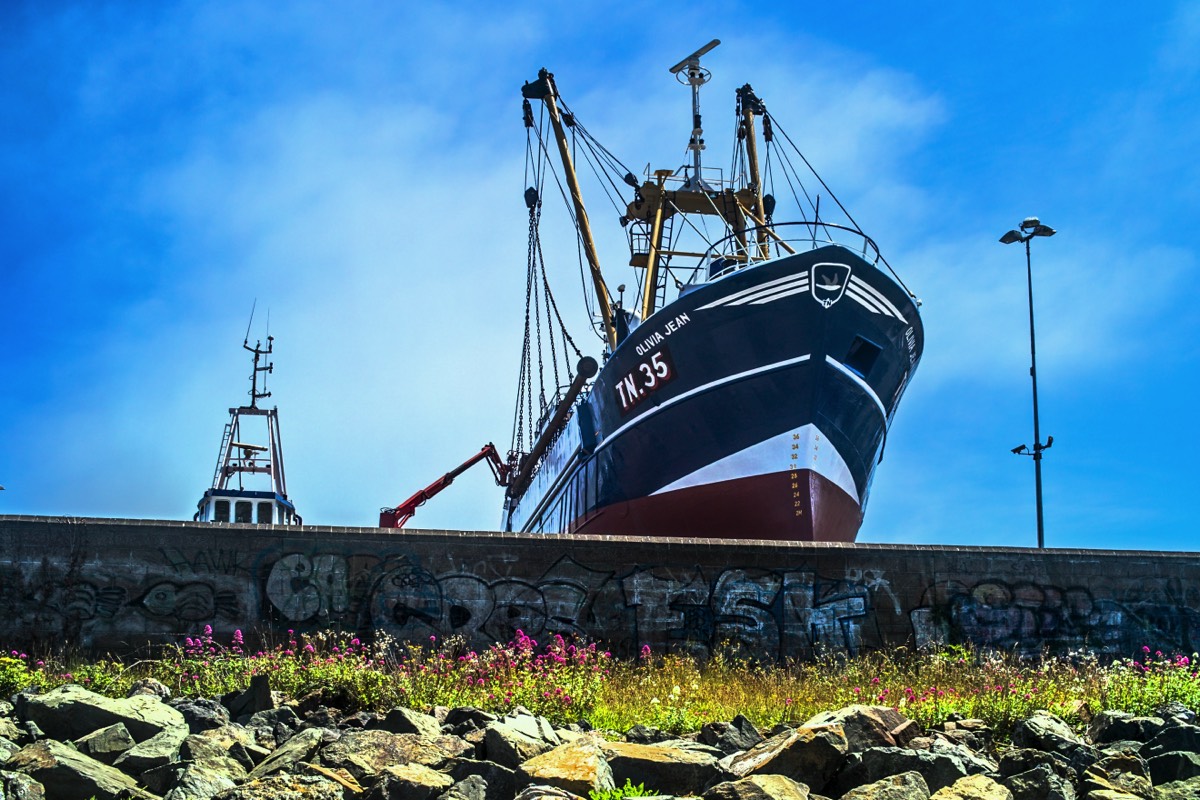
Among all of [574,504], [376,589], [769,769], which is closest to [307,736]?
[769,769]

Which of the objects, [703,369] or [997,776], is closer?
[997,776]

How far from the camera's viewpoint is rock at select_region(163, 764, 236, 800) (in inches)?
285

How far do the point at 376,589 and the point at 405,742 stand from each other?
6113 mm

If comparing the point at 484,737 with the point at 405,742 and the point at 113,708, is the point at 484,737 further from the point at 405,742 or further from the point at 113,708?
the point at 113,708

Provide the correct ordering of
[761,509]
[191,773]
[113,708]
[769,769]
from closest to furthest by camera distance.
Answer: [191,773]
[769,769]
[113,708]
[761,509]

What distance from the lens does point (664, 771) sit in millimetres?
8055

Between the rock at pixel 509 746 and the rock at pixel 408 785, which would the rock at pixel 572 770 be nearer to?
the rock at pixel 509 746

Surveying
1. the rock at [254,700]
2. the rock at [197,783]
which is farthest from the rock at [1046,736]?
the rock at [254,700]

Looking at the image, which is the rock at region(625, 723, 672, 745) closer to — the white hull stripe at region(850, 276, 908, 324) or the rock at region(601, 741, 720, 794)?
the rock at region(601, 741, 720, 794)

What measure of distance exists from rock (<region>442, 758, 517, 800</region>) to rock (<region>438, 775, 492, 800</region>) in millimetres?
114

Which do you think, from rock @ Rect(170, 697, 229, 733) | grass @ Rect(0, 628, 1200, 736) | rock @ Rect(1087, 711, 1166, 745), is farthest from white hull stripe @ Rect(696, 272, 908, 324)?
rock @ Rect(170, 697, 229, 733)

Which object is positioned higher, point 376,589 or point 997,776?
point 376,589

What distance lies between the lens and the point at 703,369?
25891 mm

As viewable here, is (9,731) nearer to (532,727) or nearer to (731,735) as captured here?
→ (532,727)
